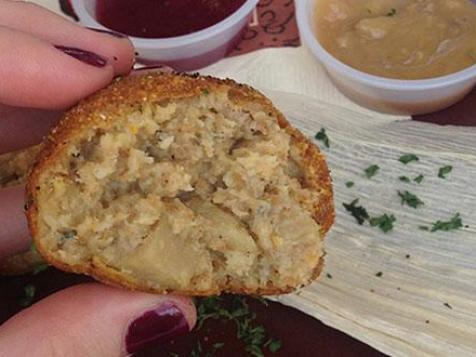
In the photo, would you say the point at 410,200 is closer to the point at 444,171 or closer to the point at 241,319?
the point at 444,171

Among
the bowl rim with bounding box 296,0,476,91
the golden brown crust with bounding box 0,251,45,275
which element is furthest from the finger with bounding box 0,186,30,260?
the bowl rim with bounding box 296,0,476,91

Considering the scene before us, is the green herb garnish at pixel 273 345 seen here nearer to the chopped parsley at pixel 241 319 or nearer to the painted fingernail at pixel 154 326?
the chopped parsley at pixel 241 319

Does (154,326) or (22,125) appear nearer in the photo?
(154,326)

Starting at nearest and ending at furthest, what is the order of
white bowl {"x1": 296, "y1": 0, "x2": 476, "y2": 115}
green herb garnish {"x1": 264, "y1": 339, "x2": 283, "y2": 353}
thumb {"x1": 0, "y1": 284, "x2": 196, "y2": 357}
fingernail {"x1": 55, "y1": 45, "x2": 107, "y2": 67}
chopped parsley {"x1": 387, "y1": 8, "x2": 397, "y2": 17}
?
thumb {"x1": 0, "y1": 284, "x2": 196, "y2": 357}
fingernail {"x1": 55, "y1": 45, "x2": 107, "y2": 67}
green herb garnish {"x1": 264, "y1": 339, "x2": 283, "y2": 353}
white bowl {"x1": 296, "y1": 0, "x2": 476, "y2": 115}
chopped parsley {"x1": 387, "y1": 8, "x2": 397, "y2": 17}

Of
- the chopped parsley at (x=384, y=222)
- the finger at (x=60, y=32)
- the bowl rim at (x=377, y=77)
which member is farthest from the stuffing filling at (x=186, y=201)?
the bowl rim at (x=377, y=77)

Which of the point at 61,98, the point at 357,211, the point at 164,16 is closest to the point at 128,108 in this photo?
the point at 61,98

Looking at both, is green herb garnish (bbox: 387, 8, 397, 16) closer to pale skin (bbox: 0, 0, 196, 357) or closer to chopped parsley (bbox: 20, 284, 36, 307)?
pale skin (bbox: 0, 0, 196, 357)
